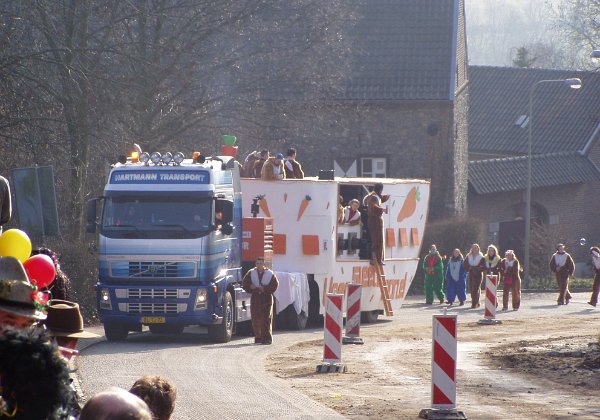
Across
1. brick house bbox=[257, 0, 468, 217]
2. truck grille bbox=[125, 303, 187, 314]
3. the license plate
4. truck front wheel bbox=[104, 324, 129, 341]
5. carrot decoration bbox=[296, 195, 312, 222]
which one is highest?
brick house bbox=[257, 0, 468, 217]

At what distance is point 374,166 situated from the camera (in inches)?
1889

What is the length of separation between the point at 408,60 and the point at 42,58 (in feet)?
95.3

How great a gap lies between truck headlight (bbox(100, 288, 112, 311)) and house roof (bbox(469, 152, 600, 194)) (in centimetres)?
3367

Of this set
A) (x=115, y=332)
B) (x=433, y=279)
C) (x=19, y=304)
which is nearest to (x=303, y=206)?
(x=115, y=332)

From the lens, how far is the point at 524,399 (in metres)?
14.9

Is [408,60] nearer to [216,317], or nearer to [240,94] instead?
[240,94]

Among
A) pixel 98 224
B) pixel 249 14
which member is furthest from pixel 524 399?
pixel 249 14

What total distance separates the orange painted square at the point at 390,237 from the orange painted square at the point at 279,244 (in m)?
3.21

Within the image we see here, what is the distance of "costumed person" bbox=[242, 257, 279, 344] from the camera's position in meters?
21.8

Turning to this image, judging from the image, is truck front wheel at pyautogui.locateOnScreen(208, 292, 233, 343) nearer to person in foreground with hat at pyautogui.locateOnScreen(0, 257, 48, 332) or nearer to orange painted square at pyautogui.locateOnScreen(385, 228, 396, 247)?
orange painted square at pyautogui.locateOnScreen(385, 228, 396, 247)

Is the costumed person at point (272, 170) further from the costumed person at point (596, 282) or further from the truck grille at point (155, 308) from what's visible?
the costumed person at point (596, 282)

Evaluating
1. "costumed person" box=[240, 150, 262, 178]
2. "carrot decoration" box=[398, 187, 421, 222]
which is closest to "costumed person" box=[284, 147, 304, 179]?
"costumed person" box=[240, 150, 262, 178]

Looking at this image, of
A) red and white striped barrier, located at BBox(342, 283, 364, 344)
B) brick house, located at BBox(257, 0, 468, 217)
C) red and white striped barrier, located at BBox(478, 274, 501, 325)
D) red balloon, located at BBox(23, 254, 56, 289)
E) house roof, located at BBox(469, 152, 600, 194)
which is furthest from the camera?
house roof, located at BBox(469, 152, 600, 194)

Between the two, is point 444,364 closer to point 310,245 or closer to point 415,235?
point 310,245
